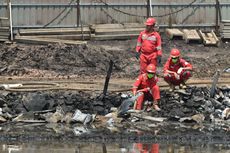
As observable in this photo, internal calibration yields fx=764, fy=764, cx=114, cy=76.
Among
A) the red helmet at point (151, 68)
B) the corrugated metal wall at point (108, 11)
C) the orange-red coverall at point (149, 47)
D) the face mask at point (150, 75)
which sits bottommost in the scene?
the face mask at point (150, 75)

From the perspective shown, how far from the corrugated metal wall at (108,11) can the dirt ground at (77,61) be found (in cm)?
245

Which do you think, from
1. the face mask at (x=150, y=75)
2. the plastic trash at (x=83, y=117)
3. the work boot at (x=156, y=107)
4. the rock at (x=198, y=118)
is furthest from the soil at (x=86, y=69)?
the face mask at (x=150, y=75)

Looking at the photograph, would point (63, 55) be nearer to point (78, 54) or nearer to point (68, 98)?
point (78, 54)

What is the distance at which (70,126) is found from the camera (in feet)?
59.9

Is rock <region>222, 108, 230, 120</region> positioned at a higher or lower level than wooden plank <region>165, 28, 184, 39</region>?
lower

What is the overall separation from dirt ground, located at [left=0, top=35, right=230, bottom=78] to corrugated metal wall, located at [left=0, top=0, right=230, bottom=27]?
8.03 ft

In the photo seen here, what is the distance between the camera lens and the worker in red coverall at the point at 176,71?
21062mm

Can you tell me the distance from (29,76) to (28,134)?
905cm

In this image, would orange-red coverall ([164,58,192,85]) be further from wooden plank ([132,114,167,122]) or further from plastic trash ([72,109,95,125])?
plastic trash ([72,109,95,125])

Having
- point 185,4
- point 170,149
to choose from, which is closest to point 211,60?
point 185,4

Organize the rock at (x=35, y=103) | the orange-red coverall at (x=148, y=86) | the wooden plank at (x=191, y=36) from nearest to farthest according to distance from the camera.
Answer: the rock at (x=35, y=103) < the orange-red coverall at (x=148, y=86) < the wooden plank at (x=191, y=36)

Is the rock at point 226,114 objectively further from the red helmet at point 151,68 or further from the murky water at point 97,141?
the red helmet at point 151,68

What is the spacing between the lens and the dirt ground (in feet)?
88.0

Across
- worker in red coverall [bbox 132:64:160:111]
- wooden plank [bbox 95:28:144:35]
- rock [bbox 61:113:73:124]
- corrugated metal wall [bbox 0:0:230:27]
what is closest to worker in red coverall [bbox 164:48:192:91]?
worker in red coverall [bbox 132:64:160:111]
